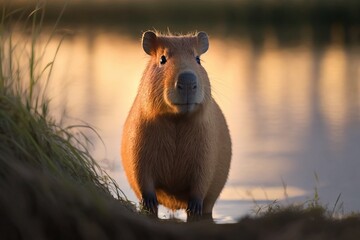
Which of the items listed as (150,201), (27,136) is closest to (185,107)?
(150,201)

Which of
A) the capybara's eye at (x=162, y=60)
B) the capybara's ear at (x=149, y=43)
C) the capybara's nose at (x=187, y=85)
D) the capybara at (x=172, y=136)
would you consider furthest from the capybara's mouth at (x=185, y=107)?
the capybara's ear at (x=149, y=43)

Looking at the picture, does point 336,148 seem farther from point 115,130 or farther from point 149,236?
point 149,236

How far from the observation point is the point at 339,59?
85.1ft

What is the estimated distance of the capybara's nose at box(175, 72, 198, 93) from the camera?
850cm

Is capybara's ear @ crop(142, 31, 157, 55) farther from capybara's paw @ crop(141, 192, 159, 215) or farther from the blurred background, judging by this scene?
capybara's paw @ crop(141, 192, 159, 215)

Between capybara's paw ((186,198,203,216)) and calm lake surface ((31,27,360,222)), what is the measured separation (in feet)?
0.72

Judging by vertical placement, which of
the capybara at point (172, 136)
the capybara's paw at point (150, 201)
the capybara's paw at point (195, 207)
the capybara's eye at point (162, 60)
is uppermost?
the capybara's eye at point (162, 60)

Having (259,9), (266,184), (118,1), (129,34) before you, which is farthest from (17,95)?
(118,1)

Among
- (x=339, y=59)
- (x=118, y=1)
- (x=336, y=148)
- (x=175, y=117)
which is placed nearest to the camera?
(x=175, y=117)

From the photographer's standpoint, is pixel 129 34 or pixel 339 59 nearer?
pixel 339 59

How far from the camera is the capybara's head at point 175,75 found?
8539 mm

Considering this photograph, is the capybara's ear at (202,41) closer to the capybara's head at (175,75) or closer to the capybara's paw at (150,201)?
the capybara's head at (175,75)

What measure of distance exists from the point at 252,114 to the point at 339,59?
9327 millimetres

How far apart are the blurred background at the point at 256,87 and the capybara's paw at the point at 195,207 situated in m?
0.28
